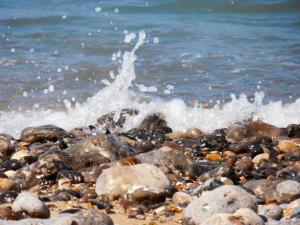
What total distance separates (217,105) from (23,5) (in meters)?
8.73

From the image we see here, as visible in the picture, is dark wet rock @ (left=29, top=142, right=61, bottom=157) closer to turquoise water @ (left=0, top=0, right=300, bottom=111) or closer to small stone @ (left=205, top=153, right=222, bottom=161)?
small stone @ (left=205, top=153, right=222, bottom=161)

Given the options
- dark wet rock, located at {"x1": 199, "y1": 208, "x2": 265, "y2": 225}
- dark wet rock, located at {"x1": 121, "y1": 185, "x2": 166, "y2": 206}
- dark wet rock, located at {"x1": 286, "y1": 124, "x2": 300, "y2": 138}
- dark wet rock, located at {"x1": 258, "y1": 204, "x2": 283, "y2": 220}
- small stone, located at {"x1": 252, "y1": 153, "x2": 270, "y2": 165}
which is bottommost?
dark wet rock, located at {"x1": 286, "y1": 124, "x2": 300, "y2": 138}

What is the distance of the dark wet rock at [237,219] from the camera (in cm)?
384

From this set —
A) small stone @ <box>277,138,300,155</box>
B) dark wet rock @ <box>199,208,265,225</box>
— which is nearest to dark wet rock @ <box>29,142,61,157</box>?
small stone @ <box>277,138,300,155</box>

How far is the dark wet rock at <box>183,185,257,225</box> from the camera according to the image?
4.20 metres

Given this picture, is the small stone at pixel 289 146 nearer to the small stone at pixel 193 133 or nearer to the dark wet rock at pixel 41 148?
the small stone at pixel 193 133

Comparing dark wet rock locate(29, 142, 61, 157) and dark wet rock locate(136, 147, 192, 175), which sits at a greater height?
dark wet rock locate(136, 147, 192, 175)

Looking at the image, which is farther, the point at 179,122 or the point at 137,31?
the point at 137,31

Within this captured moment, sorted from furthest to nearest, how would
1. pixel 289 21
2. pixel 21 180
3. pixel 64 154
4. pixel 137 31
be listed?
pixel 289 21 < pixel 137 31 < pixel 64 154 < pixel 21 180

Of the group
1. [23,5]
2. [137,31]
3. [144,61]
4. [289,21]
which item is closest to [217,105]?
[144,61]

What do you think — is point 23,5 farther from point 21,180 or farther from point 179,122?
point 21,180

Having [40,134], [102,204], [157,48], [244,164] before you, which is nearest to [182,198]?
[102,204]

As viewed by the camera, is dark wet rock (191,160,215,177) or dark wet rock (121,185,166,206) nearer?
dark wet rock (121,185,166,206)

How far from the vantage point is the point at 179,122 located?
7.64 metres
